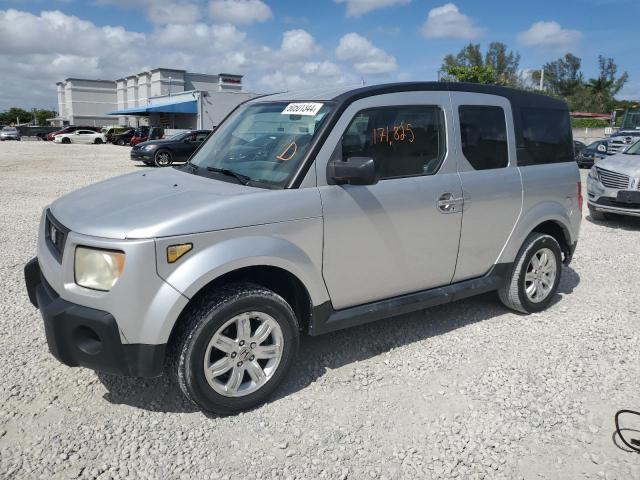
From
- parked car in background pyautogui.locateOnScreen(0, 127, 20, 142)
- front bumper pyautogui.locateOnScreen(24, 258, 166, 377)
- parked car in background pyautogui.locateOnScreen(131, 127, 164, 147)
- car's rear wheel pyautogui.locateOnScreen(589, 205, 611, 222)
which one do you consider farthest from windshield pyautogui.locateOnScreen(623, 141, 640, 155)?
parked car in background pyautogui.locateOnScreen(0, 127, 20, 142)

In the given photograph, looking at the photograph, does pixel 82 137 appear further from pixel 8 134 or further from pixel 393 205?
pixel 393 205

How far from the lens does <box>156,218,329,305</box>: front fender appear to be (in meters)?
2.86

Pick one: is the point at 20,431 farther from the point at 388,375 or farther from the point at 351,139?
the point at 351,139

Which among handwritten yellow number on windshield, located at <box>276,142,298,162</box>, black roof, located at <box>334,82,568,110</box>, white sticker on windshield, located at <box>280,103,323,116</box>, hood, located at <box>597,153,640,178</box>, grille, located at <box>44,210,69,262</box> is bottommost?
grille, located at <box>44,210,69,262</box>

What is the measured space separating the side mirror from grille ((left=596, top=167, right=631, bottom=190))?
7118 mm

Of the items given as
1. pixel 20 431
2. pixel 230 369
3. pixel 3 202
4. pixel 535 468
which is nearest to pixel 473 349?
pixel 535 468

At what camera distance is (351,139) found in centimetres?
356

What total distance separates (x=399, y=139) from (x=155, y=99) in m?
57.3

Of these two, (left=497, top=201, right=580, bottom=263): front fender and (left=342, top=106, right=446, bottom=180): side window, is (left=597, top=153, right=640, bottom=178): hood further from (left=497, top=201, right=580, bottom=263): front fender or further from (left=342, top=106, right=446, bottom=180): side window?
(left=342, top=106, right=446, bottom=180): side window

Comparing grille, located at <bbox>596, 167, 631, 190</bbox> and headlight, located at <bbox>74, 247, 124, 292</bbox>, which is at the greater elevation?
grille, located at <bbox>596, 167, 631, 190</bbox>

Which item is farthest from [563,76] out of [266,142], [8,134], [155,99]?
[266,142]

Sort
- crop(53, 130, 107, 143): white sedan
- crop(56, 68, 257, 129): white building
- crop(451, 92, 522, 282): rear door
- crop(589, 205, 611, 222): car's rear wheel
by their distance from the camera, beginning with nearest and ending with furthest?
1. crop(451, 92, 522, 282): rear door
2. crop(589, 205, 611, 222): car's rear wheel
3. crop(56, 68, 257, 129): white building
4. crop(53, 130, 107, 143): white sedan

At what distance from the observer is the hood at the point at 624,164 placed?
28.7 feet

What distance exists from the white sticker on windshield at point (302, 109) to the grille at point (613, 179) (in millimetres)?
7128
